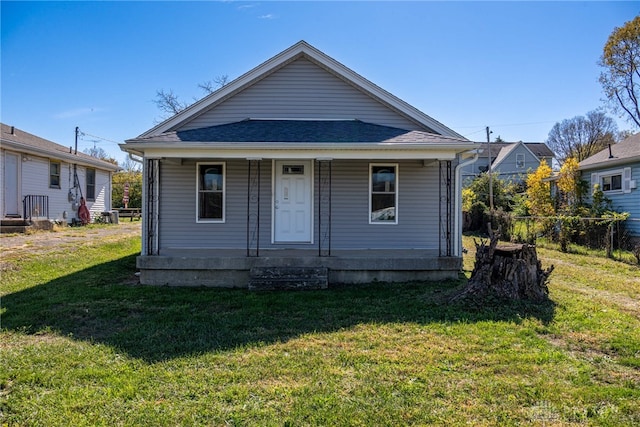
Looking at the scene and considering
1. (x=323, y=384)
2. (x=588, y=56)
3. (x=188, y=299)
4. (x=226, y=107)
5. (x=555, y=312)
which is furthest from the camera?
(x=588, y=56)

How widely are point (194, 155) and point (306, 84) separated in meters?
3.68

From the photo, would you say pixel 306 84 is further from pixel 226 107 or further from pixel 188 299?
pixel 188 299

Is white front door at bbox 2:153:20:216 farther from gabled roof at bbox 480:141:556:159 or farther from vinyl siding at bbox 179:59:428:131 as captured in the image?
gabled roof at bbox 480:141:556:159

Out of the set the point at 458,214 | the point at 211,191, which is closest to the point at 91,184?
the point at 211,191

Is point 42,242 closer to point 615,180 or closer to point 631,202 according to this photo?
point 631,202

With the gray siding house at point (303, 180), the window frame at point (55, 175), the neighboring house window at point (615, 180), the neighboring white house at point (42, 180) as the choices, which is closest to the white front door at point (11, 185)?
the neighboring white house at point (42, 180)

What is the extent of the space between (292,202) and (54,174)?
493 inches

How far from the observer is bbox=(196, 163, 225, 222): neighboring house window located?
9031 millimetres

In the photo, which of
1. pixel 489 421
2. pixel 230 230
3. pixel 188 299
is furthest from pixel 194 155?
pixel 489 421

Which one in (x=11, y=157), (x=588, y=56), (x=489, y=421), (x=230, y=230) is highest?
(x=588, y=56)

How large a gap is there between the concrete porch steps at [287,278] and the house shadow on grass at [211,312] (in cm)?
26

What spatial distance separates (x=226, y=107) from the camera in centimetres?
965

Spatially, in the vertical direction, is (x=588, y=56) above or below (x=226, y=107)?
above

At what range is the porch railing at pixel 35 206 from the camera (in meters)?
13.7
